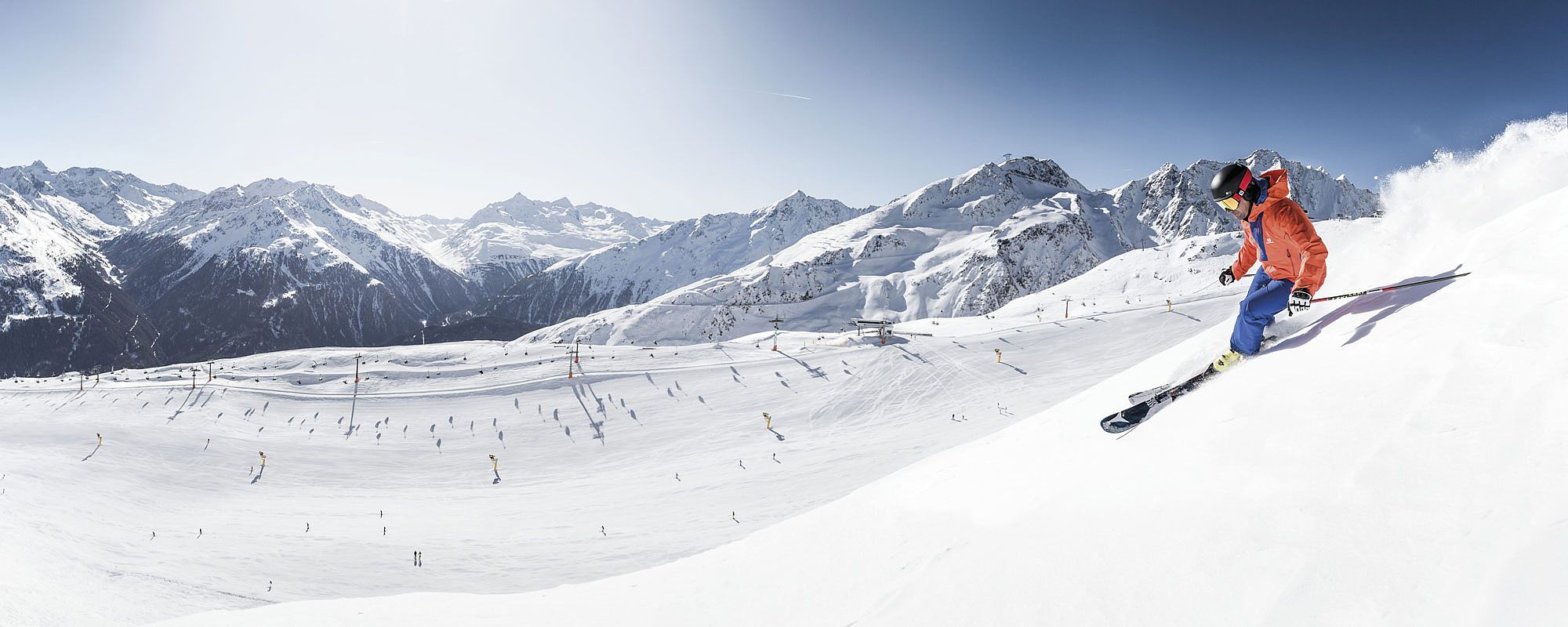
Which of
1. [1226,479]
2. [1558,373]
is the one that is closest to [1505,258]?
[1558,373]

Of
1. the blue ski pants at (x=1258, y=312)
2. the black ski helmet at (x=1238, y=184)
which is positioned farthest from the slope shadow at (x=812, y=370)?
the black ski helmet at (x=1238, y=184)

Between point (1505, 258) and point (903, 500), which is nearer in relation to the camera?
point (1505, 258)

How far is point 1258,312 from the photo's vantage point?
6.91m

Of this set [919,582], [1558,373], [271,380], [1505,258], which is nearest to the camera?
[1558,373]

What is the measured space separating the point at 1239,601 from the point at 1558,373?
2561 millimetres

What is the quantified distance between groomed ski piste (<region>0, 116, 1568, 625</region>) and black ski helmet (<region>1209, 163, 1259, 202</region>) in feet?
5.48

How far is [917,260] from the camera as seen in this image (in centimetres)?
17688

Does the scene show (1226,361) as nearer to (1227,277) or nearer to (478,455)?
(1227,277)

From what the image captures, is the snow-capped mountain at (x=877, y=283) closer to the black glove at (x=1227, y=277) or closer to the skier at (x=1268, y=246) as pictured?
the black glove at (x=1227, y=277)

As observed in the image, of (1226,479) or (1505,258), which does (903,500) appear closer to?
(1226,479)

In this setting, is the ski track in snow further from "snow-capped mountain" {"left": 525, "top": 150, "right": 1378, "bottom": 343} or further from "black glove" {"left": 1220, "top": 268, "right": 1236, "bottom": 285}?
"snow-capped mountain" {"left": 525, "top": 150, "right": 1378, "bottom": 343}

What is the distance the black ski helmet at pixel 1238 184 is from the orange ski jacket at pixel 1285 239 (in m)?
0.15

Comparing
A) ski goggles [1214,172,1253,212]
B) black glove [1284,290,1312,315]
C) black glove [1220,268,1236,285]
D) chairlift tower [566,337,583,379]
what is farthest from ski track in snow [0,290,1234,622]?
black glove [1284,290,1312,315]

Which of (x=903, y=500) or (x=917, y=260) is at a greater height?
(x=917, y=260)
